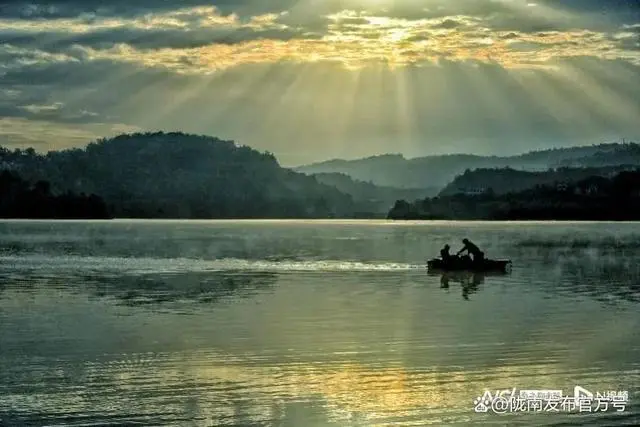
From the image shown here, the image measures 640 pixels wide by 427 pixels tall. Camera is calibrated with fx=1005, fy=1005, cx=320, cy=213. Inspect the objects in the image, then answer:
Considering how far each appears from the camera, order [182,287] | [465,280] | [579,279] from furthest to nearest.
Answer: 1. [465,280]
2. [579,279]
3. [182,287]

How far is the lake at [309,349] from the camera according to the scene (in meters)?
20.1

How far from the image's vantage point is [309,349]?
91.3 ft

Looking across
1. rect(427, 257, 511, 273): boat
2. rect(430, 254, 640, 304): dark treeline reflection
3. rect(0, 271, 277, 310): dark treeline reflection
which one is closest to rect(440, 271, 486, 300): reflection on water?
rect(430, 254, 640, 304): dark treeline reflection

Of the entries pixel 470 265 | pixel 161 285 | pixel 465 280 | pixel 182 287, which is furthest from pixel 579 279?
pixel 161 285

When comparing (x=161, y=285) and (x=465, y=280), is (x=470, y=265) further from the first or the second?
(x=161, y=285)

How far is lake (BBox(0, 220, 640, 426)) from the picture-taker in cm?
2009

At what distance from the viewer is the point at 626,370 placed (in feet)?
81.7

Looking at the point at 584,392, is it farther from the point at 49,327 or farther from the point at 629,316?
the point at 49,327

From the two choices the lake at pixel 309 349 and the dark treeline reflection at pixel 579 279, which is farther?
the dark treeline reflection at pixel 579 279

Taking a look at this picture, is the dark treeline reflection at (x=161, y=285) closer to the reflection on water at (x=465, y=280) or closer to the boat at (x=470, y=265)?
the reflection on water at (x=465, y=280)

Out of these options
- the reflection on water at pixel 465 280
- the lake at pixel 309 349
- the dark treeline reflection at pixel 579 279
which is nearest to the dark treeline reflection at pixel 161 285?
the lake at pixel 309 349

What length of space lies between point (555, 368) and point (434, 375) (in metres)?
3.30

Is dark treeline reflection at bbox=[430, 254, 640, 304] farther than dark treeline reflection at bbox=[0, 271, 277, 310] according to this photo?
Yes

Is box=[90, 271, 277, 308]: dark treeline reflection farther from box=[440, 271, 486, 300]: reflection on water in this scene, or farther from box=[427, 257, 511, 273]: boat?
box=[427, 257, 511, 273]: boat
